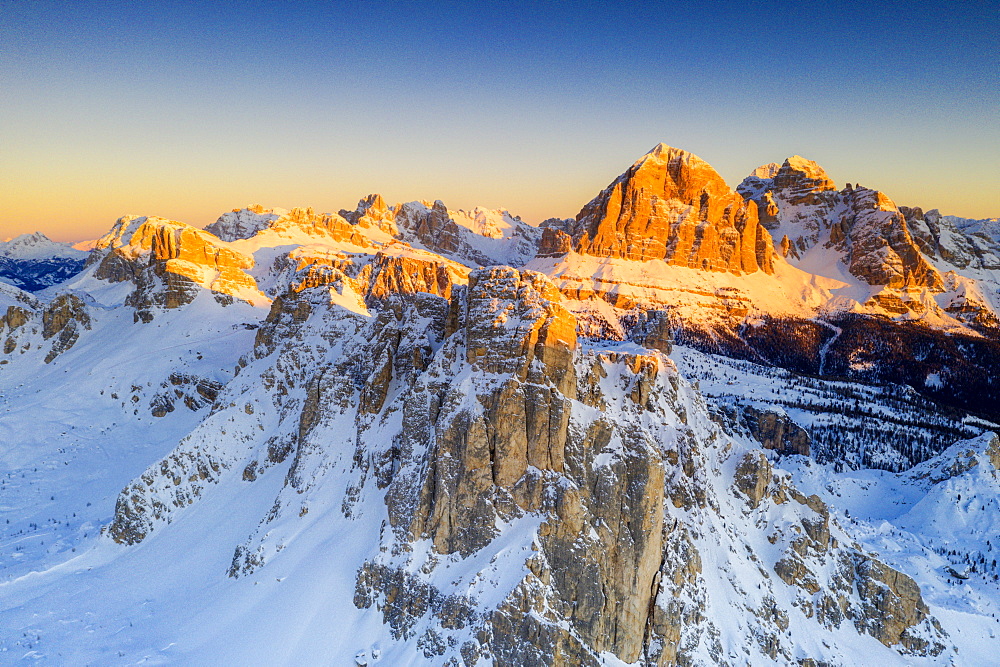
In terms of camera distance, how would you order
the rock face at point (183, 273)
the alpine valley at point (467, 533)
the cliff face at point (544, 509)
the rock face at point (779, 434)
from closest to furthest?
the cliff face at point (544, 509), the alpine valley at point (467, 533), the rock face at point (779, 434), the rock face at point (183, 273)

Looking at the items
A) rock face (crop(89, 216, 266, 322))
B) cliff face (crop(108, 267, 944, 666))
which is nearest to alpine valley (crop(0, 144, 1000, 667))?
cliff face (crop(108, 267, 944, 666))

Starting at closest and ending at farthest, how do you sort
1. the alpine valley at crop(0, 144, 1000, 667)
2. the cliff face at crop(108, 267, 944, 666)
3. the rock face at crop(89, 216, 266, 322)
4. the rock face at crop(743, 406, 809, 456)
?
the cliff face at crop(108, 267, 944, 666), the alpine valley at crop(0, 144, 1000, 667), the rock face at crop(743, 406, 809, 456), the rock face at crop(89, 216, 266, 322)

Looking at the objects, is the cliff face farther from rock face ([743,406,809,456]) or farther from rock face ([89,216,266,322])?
rock face ([89,216,266,322])

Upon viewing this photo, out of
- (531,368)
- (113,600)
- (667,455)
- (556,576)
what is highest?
(531,368)

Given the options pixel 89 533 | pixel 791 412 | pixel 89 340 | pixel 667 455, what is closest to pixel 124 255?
pixel 89 340

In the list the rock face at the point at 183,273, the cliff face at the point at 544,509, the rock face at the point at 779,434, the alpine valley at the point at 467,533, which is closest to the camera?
the cliff face at the point at 544,509

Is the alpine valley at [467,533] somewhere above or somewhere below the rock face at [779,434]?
above

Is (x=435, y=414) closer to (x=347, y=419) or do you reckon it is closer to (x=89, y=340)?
(x=347, y=419)

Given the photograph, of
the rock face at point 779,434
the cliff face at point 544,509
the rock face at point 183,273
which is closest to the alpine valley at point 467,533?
the cliff face at point 544,509

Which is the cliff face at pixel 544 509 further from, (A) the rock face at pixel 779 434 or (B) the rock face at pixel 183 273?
(B) the rock face at pixel 183 273

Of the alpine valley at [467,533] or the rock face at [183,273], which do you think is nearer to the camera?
the alpine valley at [467,533]

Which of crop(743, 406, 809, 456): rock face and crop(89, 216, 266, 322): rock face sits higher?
crop(89, 216, 266, 322): rock face
